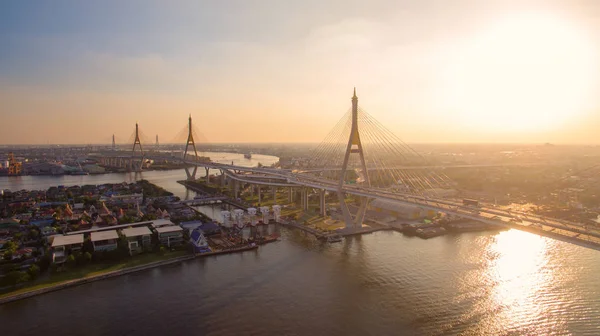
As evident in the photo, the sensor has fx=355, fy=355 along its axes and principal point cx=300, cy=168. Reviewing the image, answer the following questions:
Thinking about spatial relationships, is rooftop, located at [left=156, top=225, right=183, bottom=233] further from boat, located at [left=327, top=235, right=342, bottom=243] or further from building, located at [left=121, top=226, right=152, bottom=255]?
boat, located at [left=327, top=235, right=342, bottom=243]

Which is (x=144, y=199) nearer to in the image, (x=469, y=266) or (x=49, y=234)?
(x=49, y=234)

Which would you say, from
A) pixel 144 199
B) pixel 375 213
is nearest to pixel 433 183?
pixel 375 213

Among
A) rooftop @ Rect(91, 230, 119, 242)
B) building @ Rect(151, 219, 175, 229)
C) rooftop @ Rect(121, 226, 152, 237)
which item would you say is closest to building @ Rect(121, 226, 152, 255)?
rooftop @ Rect(121, 226, 152, 237)

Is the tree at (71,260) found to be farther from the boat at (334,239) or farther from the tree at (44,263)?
the boat at (334,239)

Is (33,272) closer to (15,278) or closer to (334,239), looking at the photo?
(15,278)

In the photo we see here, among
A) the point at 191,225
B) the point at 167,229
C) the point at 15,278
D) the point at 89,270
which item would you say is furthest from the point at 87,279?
the point at 191,225

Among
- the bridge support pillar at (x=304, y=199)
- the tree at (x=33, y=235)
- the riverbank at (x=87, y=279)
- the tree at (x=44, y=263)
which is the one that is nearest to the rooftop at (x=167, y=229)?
the riverbank at (x=87, y=279)
